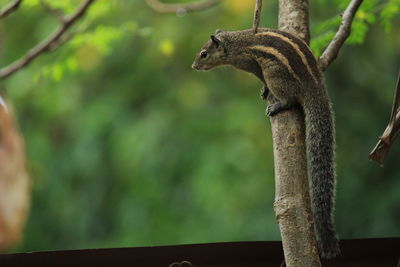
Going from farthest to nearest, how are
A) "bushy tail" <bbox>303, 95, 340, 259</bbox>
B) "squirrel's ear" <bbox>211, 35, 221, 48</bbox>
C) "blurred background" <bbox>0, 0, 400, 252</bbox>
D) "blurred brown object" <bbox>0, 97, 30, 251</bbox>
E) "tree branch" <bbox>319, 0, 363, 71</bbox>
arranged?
1. "blurred background" <bbox>0, 0, 400, 252</bbox>
2. "squirrel's ear" <bbox>211, 35, 221, 48</bbox>
3. "tree branch" <bbox>319, 0, 363, 71</bbox>
4. "bushy tail" <bbox>303, 95, 340, 259</bbox>
5. "blurred brown object" <bbox>0, 97, 30, 251</bbox>

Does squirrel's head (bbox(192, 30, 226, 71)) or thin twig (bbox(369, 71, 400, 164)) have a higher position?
thin twig (bbox(369, 71, 400, 164))

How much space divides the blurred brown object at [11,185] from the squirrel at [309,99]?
125cm

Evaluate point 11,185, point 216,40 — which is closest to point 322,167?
point 216,40

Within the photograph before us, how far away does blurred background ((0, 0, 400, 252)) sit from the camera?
165 inches

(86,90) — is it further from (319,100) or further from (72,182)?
(319,100)

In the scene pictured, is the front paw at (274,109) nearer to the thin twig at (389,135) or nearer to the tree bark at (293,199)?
the tree bark at (293,199)

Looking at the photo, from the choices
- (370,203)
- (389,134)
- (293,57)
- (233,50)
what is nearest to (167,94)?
(370,203)

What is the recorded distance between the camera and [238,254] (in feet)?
5.06

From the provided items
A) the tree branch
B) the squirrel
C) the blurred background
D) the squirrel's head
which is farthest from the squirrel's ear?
the blurred background

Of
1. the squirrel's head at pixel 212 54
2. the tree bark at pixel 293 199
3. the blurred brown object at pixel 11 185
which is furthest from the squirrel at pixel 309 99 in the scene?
the blurred brown object at pixel 11 185

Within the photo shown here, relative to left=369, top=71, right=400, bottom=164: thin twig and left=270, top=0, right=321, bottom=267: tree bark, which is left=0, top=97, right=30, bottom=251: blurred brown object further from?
left=369, top=71, right=400, bottom=164: thin twig

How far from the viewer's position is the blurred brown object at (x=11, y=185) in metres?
0.29

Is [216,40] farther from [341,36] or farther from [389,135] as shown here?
[389,135]

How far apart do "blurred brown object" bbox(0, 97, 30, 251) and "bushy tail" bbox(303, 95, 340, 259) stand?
125 centimetres
